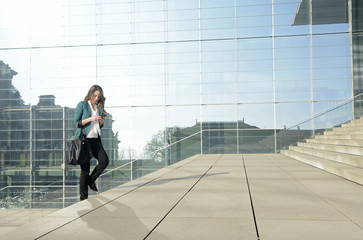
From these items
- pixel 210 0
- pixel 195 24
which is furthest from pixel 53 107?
pixel 210 0

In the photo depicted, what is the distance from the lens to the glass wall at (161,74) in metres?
14.9

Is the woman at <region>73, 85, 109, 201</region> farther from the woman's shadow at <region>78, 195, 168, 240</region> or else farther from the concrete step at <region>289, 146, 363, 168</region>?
the concrete step at <region>289, 146, 363, 168</region>

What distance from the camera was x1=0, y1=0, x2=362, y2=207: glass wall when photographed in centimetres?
1488

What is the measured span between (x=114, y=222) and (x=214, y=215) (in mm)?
758

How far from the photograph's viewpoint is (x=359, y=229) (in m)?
2.20

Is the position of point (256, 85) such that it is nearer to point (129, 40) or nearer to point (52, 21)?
point (129, 40)

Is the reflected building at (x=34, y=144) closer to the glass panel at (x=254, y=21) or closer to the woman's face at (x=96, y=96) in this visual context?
the glass panel at (x=254, y=21)

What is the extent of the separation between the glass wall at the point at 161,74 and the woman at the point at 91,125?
8.37 metres

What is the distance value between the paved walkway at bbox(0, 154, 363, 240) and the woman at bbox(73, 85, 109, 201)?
0.34 meters

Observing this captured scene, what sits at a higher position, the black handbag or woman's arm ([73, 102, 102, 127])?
woman's arm ([73, 102, 102, 127])

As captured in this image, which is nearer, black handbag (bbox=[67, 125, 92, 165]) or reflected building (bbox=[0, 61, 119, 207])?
black handbag (bbox=[67, 125, 92, 165])

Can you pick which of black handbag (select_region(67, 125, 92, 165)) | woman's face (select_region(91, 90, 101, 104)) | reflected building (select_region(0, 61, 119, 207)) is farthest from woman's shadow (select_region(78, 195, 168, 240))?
reflected building (select_region(0, 61, 119, 207))

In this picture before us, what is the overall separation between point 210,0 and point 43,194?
12.6 m

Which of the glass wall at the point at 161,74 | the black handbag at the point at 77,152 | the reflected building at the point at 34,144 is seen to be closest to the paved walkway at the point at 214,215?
the black handbag at the point at 77,152
